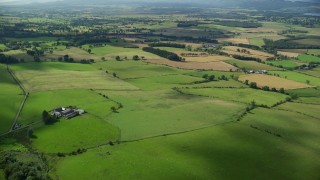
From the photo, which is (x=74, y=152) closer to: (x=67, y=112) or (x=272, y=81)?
(x=67, y=112)

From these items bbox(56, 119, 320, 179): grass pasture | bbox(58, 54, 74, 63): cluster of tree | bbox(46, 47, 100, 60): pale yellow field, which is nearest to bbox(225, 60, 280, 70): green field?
bbox(46, 47, 100, 60): pale yellow field

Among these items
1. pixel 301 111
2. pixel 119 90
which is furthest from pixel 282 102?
pixel 119 90

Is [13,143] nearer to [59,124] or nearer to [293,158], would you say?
[59,124]

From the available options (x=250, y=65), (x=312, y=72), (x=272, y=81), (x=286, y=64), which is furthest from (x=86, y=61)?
(x=312, y=72)

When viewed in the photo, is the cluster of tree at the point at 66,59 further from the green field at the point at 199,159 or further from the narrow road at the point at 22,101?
the green field at the point at 199,159

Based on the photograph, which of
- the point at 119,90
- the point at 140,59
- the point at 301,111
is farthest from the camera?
the point at 140,59

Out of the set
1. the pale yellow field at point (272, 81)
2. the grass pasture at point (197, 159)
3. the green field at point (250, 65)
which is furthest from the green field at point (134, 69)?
the grass pasture at point (197, 159)
